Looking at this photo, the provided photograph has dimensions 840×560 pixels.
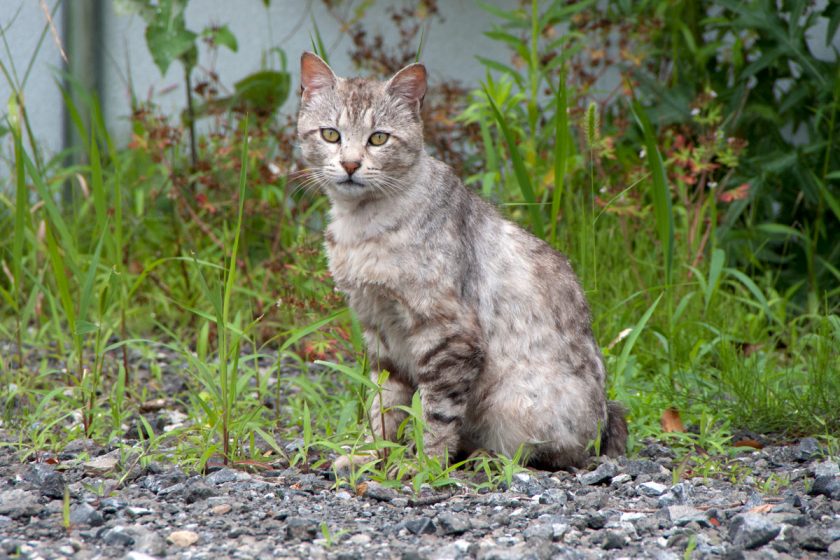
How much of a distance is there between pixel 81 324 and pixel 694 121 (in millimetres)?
3485

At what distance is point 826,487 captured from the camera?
122 inches

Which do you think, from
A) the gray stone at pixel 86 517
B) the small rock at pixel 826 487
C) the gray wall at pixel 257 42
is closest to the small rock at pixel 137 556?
the gray stone at pixel 86 517

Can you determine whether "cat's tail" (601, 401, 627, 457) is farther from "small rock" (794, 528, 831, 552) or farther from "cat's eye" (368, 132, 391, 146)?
"cat's eye" (368, 132, 391, 146)

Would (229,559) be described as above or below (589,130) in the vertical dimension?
below

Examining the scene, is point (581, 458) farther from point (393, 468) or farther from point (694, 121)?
point (694, 121)

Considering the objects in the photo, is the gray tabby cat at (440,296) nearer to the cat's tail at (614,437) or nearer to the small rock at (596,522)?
the cat's tail at (614,437)

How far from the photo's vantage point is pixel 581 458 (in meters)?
3.57

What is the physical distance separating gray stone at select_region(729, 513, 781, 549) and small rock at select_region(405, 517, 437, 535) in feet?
2.68

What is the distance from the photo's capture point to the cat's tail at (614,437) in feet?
11.9

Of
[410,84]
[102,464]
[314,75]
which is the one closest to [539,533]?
[102,464]

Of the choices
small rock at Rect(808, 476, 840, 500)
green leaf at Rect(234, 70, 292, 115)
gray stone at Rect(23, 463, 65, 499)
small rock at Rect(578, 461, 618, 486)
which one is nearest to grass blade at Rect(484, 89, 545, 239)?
small rock at Rect(578, 461, 618, 486)

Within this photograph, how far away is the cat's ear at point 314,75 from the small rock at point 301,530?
1.65m

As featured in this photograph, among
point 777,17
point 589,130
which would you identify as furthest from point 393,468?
point 777,17

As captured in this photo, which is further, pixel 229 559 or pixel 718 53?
pixel 718 53
